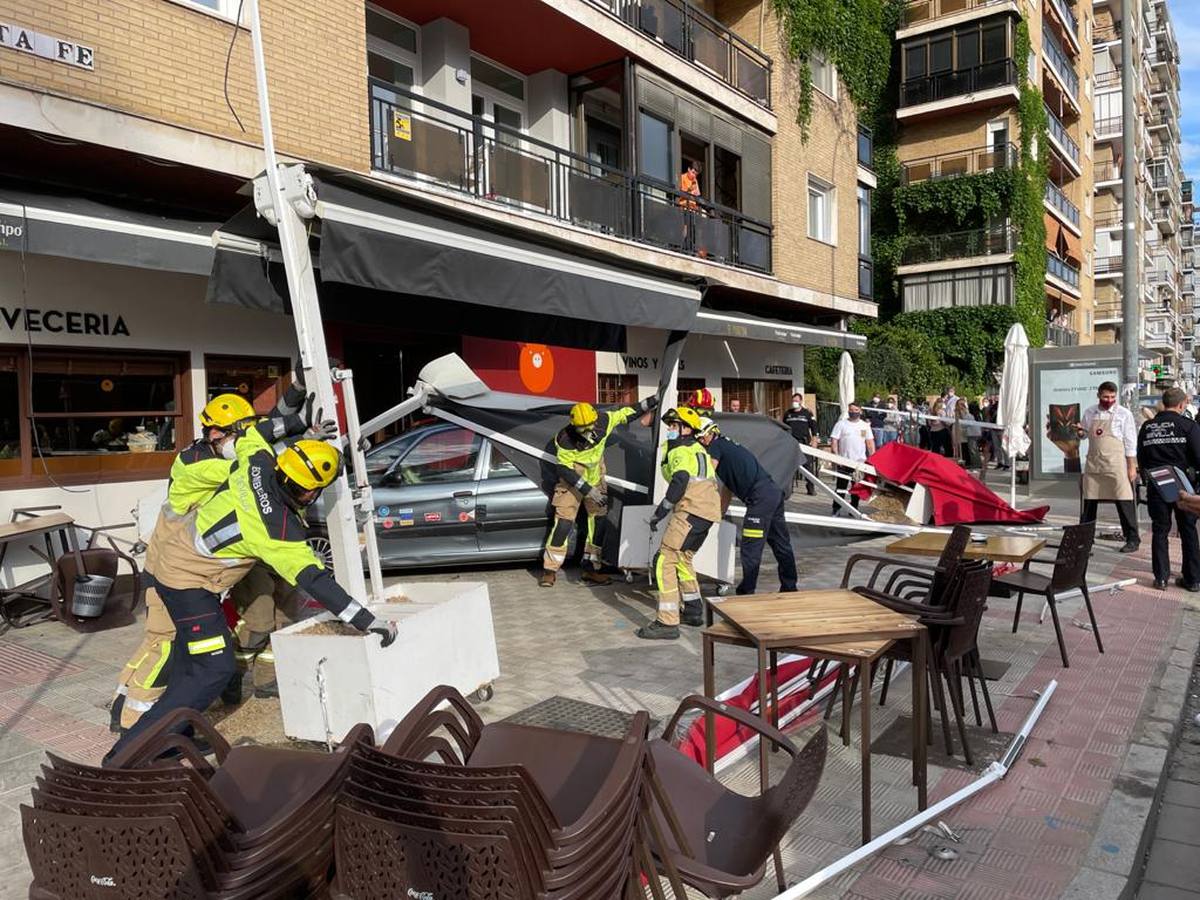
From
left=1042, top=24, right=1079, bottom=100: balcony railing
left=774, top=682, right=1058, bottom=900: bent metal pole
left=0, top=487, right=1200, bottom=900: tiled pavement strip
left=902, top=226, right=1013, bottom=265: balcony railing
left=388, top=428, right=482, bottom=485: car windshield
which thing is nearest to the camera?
left=774, top=682, right=1058, bottom=900: bent metal pole

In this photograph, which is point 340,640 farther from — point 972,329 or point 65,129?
point 972,329

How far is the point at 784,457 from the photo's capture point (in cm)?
881

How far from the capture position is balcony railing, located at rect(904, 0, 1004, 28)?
3241 centimetres

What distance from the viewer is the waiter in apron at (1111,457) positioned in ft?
30.5

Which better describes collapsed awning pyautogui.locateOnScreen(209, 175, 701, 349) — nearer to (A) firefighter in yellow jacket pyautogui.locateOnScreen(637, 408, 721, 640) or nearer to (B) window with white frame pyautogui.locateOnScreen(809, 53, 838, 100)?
(A) firefighter in yellow jacket pyautogui.locateOnScreen(637, 408, 721, 640)

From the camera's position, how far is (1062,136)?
125 feet

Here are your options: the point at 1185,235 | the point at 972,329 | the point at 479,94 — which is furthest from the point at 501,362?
the point at 1185,235

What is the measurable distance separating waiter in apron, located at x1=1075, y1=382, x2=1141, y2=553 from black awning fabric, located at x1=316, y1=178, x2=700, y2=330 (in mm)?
5134

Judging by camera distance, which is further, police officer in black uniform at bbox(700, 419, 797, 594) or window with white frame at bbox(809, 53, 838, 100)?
window with white frame at bbox(809, 53, 838, 100)

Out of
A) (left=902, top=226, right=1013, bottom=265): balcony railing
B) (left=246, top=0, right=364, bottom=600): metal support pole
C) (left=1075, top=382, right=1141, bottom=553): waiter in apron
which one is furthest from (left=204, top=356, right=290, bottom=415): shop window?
(left=902, top=226, right=1013, bottom=265): balcony railing

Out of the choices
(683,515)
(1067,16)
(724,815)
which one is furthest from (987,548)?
(1067,16)

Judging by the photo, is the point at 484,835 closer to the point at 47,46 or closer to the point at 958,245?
the point at 47,46

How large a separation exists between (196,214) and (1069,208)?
42.3 metres

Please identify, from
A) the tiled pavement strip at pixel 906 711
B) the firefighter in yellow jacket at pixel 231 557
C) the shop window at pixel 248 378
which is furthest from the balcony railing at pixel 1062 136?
the firefighter in yellow jacket at pixel 231 557
